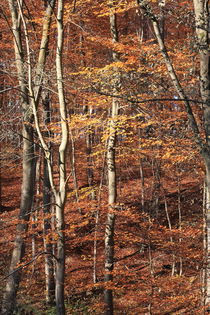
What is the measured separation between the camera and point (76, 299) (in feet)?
40.0

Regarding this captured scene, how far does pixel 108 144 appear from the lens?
34.8ft

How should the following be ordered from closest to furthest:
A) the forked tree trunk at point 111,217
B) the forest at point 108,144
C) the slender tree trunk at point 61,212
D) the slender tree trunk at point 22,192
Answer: the slender tree trunk at point 61,212
the forest at point 108,144
the slender tree trunk at point 22,192
the forked tree trunk at point 111,217

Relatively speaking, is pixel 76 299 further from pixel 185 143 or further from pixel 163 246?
pixel 185 143

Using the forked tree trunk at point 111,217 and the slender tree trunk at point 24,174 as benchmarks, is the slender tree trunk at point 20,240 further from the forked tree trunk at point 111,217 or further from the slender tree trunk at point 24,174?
the forked tree trunk at point 111,217

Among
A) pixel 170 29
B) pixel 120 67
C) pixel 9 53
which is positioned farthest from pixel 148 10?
pixel 170 29

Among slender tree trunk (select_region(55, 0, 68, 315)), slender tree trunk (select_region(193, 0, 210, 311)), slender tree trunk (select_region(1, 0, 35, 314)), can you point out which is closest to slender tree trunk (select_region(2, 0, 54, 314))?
slender tree trunk (select_region(1, 0, 35, 314))

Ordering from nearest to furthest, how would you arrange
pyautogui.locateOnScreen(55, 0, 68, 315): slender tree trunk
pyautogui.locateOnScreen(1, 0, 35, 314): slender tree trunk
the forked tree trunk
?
pyautogui.locateOnScreen(55, 0, 68, 315): slender tree trunk → pyautogui.locateOnScreen(1, 0, 35, 314): slender tree trunk → the forked tree trunk

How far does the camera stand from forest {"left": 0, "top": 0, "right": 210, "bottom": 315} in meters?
6.45

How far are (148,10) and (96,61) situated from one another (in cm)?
979

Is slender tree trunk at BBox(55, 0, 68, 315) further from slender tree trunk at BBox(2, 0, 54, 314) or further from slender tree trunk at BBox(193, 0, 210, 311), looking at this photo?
slender tree trunk at BBox(193, 0, 210, 311)

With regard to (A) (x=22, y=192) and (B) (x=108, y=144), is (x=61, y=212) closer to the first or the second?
A: (A) (x=22, y=192)

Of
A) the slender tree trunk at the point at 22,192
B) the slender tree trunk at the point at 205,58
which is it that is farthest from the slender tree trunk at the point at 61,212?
the slender tree trunk at the point at 205,58

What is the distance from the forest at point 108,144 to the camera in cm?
645

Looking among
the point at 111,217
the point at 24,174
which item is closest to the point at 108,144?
the point at 111,217
